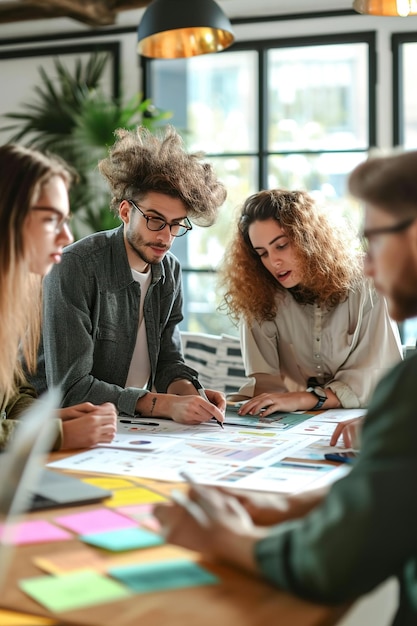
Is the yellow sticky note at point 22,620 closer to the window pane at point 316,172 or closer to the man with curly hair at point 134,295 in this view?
the man with curly hair at point 134,295

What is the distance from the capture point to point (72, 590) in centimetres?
114

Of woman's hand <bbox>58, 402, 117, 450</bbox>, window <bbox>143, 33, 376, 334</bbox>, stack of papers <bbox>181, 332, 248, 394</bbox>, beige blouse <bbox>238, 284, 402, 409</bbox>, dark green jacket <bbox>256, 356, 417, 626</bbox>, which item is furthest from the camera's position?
window <bbox>143, 33, 376, 334</bbox>

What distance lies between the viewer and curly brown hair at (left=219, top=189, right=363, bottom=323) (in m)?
2.85

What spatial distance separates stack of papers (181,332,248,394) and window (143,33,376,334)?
148 centimetres

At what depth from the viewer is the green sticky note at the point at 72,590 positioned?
110 centimetres

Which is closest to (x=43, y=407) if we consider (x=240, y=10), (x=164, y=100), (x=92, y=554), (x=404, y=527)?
(x=92, y=554)

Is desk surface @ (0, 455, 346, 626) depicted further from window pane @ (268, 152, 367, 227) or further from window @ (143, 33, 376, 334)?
window pane @ (268, 152, 367, 227)

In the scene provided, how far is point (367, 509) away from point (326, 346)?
187cm

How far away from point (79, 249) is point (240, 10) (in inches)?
134

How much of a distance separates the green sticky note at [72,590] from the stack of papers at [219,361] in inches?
106

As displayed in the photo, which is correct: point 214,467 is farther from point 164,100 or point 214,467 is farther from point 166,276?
point 164,100

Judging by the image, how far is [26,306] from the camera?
211 centimetres

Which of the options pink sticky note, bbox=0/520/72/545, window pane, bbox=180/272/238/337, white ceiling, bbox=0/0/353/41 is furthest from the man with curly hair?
window pane, bbox=180/272/238/337

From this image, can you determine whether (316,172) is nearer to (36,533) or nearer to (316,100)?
(316,100)
